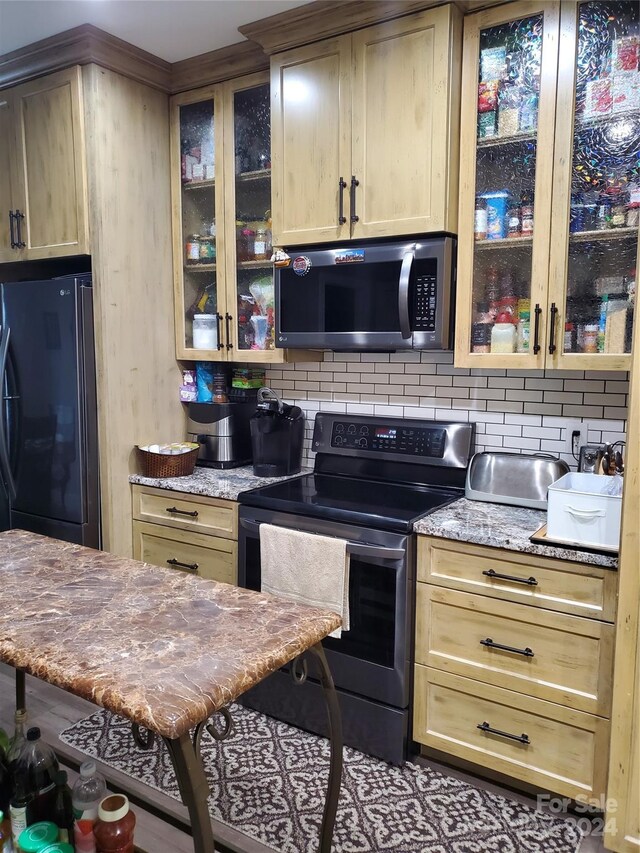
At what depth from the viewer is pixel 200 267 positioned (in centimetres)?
310

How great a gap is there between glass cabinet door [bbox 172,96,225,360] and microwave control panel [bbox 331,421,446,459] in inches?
27.5

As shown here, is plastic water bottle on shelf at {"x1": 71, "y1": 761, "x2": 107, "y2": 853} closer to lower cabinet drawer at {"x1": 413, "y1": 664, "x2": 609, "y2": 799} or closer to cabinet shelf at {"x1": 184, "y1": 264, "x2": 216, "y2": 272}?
lower cabinet drawer at {"x1": 413, "y1": 664, "x2": 609, "y2": 799}

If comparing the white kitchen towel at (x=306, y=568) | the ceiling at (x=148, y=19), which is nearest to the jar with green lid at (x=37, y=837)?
the white kitchen towel at (x=306, y=568)

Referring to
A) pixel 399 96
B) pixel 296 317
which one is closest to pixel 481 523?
pixel 296 317

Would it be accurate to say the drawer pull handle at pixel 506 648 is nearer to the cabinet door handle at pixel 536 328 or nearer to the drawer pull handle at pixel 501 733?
the drawer pull handle at pixel 501 733

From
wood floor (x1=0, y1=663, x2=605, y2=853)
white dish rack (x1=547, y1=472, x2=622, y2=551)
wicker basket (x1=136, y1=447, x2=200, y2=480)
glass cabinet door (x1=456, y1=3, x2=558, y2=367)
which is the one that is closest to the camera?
wood floor (x1=0, y1=663, x2=605, y2=853)

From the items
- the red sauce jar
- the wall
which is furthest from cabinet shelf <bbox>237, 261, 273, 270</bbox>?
the red sauce jar

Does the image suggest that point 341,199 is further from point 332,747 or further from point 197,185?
point 332,747

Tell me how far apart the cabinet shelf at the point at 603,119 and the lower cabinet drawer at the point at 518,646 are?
1.58 metres

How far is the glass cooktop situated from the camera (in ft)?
7.45

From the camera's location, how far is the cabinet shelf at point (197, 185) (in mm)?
3006

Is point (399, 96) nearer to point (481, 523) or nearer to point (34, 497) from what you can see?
point (481, 523)

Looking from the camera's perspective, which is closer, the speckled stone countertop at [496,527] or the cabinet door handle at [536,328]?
the speckled stone countertop at [496,527]

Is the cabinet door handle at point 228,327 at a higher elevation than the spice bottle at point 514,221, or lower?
lower
